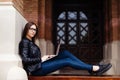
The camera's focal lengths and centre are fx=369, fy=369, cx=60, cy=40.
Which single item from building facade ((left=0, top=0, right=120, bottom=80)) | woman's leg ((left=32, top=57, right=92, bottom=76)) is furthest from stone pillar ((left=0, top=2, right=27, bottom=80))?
building facade ((left=0, top=0, right=120, bottom=80))

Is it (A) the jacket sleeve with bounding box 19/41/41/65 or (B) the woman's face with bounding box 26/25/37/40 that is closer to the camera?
(A) the jacket sleeve with bounding box 19/41/41/65

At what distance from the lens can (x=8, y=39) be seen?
18.3 feet

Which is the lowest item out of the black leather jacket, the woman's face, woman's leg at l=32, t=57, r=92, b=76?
woman's leg at l=32, t=57, r=92, b=76

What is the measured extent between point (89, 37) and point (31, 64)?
23.2 ft

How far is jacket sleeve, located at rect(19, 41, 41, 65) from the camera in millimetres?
5723

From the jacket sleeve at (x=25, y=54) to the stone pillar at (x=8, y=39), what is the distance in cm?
11

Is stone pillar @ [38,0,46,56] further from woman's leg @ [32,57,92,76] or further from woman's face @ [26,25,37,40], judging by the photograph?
woman's leg @ [32,57,92,76]

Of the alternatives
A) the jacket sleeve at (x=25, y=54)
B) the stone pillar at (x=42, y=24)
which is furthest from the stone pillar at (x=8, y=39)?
the stone pillar at (x=42, y=24)

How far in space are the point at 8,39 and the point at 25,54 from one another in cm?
37

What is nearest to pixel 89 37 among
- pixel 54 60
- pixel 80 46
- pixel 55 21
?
pixel 80 46

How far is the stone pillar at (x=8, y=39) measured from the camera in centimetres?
543

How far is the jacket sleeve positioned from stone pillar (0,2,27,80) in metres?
0.11

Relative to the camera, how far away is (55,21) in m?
12.8

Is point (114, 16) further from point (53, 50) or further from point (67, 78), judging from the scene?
point (67, 78)
